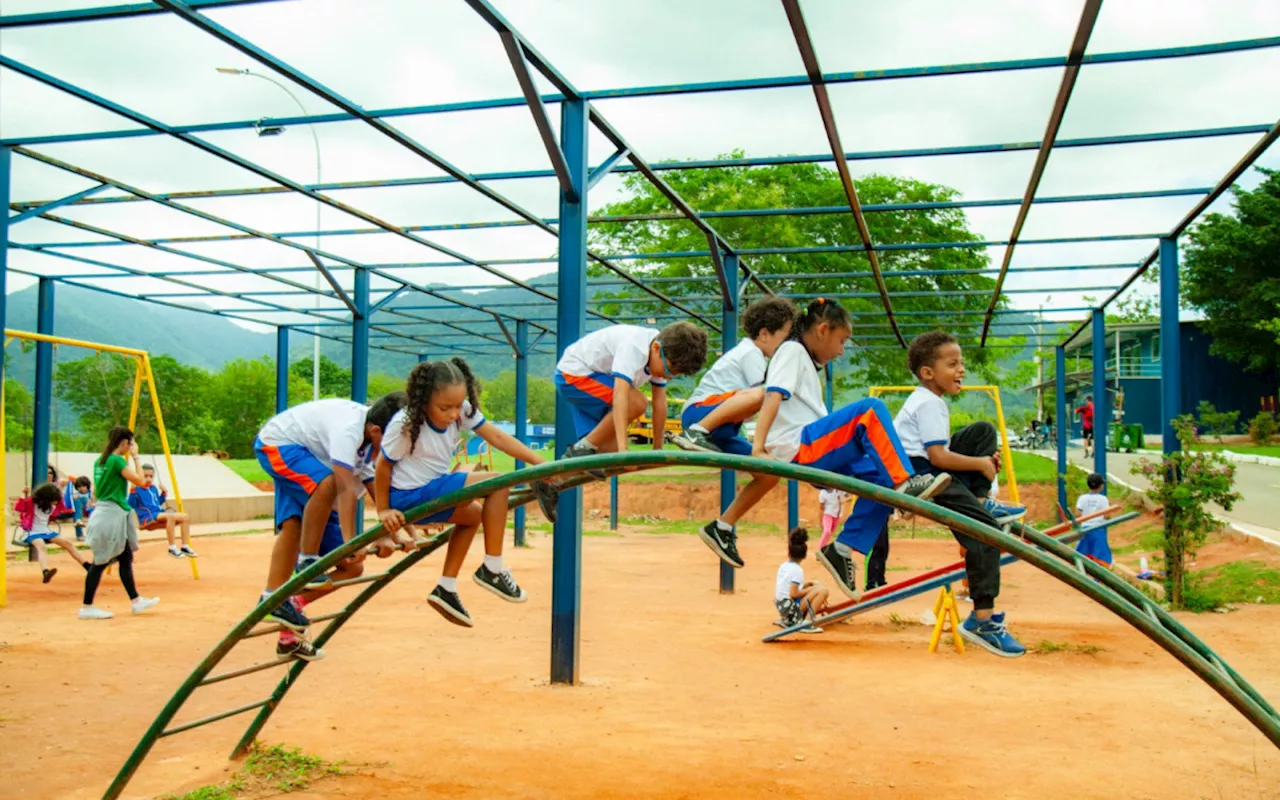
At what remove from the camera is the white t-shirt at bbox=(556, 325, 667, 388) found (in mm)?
5316

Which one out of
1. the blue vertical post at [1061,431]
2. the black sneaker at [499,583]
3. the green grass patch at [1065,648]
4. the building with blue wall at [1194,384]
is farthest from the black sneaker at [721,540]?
the building with blue wall at [1194,384]

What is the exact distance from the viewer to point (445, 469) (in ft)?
17.2

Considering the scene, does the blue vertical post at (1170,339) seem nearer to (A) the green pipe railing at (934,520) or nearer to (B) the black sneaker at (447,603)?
(A) the green pipe railing at (934,520)

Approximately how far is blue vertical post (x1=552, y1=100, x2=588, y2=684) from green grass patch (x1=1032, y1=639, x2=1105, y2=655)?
154 inches

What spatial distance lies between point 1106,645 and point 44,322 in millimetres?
13975

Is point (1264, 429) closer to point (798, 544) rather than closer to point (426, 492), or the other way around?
point (798, 544)

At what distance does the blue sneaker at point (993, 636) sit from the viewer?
574 cm

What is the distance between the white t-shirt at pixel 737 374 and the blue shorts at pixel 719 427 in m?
0.04

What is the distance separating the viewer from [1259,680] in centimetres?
702

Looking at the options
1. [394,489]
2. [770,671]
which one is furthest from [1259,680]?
[394,489]

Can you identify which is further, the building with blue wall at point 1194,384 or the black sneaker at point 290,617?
the building with blue wall at point 1194,384

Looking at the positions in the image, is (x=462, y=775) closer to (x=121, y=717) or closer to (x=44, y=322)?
(x=121, y=717)

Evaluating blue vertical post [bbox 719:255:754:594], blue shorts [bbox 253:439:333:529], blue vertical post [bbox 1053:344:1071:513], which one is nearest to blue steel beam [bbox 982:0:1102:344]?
blue vertical post [bbox 719:255:754:594]

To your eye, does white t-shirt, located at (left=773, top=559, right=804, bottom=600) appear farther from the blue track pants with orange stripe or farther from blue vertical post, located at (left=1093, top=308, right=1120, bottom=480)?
blue vertical post, located at (left=1093, top=308, right=1120, bottom=480)
